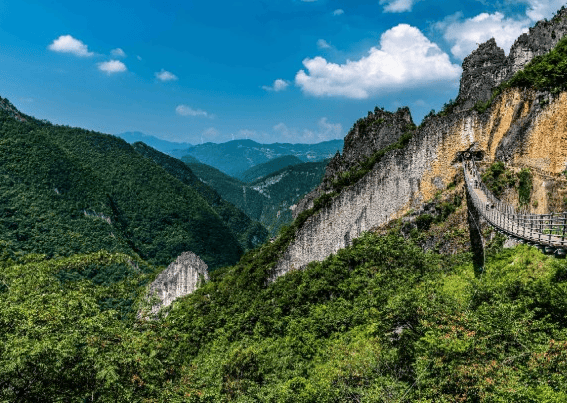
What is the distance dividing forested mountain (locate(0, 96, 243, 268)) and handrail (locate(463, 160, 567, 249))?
6235 cm

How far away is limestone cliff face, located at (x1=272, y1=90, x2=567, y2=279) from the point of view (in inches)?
609

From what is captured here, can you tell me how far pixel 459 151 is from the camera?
1892cm

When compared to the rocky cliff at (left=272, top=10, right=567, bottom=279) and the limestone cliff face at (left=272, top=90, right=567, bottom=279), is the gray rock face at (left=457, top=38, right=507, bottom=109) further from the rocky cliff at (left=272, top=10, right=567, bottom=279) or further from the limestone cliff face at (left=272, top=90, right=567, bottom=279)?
the limestone cliff face at (left=272, top=90, right=567, bottom=279)

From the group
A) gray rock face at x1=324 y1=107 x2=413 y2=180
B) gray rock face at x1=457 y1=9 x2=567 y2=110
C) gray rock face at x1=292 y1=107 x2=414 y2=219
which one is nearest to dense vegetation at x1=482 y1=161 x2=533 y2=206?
gray rock face at x1=457 y1=9 x2=567 y2=110

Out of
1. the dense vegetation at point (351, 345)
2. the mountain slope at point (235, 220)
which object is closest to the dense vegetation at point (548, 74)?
the dense vegetation at point (351, 345)

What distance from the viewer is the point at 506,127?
1738 centimetres

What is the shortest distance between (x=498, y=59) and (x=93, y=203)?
7863 cm

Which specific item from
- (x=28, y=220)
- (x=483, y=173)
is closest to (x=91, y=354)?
(x=483, y=173)

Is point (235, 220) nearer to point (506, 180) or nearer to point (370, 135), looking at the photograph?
point (370, 135)

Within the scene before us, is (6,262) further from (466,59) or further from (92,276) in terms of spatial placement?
(92,276)

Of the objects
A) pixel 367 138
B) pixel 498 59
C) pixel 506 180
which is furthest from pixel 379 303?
pixel 498 59

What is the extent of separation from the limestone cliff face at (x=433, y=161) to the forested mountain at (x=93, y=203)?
52.9 meters

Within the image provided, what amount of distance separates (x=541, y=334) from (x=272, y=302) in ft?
48.5

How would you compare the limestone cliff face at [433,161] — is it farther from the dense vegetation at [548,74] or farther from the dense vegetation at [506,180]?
the dense vegetation at [506,180]
